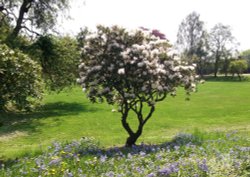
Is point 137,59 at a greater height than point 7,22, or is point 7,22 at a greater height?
point 7,22

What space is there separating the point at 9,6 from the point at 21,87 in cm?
1982

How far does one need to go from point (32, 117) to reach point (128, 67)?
50.9 feet

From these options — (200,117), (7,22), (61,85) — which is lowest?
(200,117)

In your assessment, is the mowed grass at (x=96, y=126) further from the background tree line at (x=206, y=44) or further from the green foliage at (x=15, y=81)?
the background tree line at (x=206, y=44)

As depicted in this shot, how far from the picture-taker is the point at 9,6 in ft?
96.3

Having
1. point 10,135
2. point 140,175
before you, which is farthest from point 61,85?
point 140,175

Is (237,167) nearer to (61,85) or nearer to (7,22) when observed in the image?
(61,85)

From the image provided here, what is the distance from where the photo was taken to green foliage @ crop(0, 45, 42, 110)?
11.5m

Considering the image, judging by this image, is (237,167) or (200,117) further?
(200,117)

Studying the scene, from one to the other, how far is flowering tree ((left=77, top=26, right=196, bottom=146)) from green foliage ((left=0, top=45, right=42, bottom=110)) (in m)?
1.76

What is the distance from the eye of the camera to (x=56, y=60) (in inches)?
1136

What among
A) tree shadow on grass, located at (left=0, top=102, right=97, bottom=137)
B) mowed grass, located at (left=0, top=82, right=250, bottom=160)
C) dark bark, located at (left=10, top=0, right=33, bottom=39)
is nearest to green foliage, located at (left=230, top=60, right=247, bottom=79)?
mowed grass, located at (left=0, top=82, right=250, bottom=160)

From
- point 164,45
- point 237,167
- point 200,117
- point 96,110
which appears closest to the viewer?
point 237,167

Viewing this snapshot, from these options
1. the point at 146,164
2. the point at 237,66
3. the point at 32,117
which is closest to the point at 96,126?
the point at 32,117
